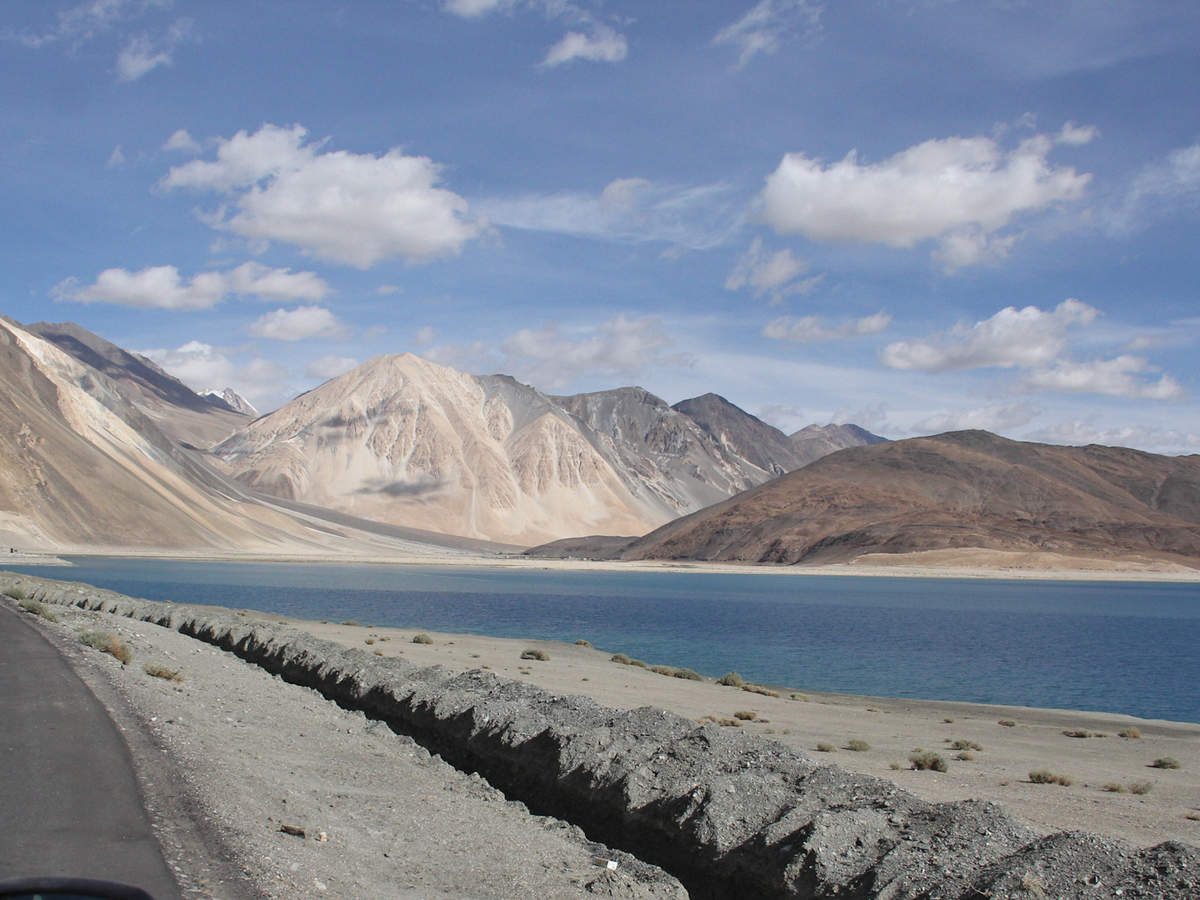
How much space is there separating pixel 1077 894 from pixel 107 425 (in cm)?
13212

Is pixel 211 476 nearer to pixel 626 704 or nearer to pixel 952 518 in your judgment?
pixel 952 518

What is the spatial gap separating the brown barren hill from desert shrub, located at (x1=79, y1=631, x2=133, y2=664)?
4397 inches

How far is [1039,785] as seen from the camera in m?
12.7

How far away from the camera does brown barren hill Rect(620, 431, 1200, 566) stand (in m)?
128

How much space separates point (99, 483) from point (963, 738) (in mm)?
106227

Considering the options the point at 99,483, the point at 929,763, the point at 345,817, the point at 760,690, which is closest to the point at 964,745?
the point at 929,763

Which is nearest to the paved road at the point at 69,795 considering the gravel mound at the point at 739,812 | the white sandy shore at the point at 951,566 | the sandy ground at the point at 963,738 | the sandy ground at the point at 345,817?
the sandy ground at the point at 345,817

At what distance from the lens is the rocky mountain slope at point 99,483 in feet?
313

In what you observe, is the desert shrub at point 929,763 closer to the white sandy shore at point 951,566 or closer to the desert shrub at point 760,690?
the desert shrub at point 760,690

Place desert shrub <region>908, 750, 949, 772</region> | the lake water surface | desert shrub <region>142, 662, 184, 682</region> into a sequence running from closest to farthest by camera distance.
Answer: desert shrub <region>908, 750, 949, 772</region> → desert shrub <region>142, 662, 184, 682</region> → the lake water surface

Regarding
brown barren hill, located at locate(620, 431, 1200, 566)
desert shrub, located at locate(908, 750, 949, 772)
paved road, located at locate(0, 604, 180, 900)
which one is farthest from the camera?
brown barren hill, located at locate(620, 431, 1200, 566)

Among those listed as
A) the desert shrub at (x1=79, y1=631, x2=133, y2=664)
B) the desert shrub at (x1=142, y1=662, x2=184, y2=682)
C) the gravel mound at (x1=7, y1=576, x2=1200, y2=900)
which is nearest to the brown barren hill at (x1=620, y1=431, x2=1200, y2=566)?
the desert shrub at (x1=79, y1=631, x2=133, y2=664)

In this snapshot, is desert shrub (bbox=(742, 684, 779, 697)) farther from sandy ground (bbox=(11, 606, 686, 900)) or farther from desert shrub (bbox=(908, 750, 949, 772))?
sandy ground (bbox=(11, 606, 686, 900))

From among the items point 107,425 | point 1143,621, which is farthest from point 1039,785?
point 107,425
